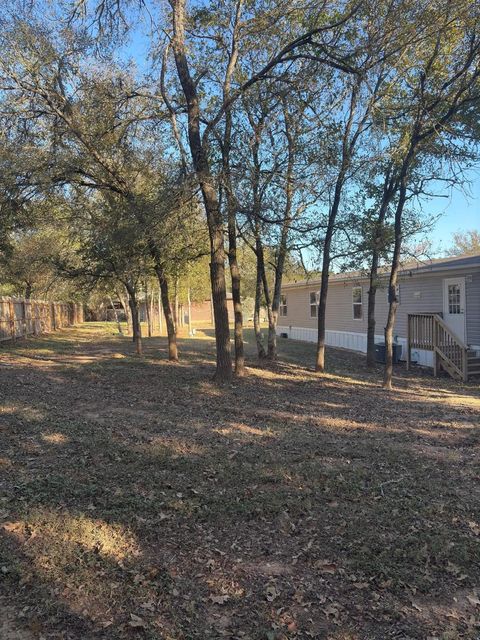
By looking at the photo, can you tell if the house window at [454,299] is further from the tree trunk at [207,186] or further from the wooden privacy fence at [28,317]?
the wooden privacy fence at [28,317]

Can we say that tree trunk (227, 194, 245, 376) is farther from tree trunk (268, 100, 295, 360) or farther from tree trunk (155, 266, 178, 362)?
tree trunk (155, 266, 178, 362)

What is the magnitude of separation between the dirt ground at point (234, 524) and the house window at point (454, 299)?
752cm

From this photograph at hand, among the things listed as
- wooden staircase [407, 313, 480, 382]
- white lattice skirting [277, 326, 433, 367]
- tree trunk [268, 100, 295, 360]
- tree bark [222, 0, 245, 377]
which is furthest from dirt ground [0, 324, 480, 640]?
white lattice skirting [277, 326, 433, 367]

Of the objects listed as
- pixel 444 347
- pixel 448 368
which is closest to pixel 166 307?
pixel 444 347

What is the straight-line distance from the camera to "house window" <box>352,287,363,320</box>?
67.8 ft

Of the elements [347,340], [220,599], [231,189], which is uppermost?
[231,189]

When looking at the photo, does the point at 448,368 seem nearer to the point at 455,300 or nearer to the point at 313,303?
the point at 455,300

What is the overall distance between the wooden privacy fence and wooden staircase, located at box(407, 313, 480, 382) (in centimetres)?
1480

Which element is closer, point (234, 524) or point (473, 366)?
point (234, 524)

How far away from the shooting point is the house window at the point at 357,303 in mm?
20661

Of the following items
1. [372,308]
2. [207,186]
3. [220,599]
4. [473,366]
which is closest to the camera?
[220,599]

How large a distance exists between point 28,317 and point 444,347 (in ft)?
59.3

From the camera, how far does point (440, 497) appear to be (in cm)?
454

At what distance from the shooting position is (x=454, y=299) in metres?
14.9
